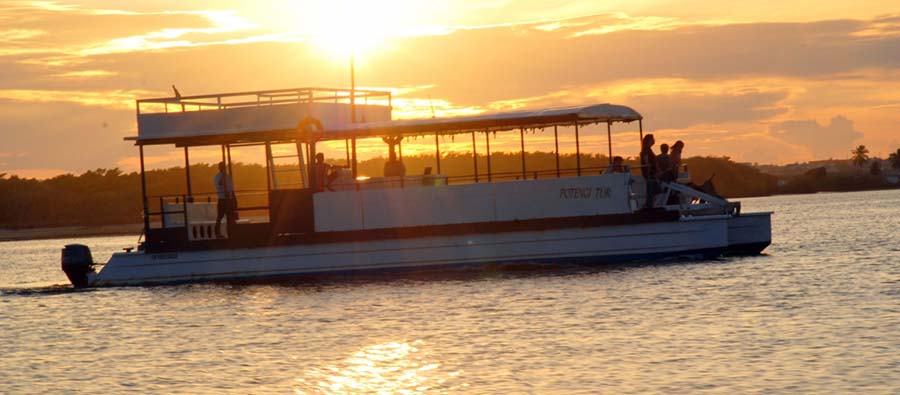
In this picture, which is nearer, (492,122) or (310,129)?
(492,122)

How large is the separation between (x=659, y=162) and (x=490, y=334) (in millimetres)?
10714

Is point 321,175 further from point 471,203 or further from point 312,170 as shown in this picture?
point 471,203

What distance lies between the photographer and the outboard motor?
34.7 m

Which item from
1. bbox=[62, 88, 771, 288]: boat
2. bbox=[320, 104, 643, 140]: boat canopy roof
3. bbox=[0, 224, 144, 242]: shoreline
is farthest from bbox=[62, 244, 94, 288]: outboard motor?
bbox=[0, 224, 144, 242]: shoreline

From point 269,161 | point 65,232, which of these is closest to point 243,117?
point 269,161

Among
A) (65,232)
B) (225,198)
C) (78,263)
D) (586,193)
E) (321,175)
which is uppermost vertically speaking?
(321,175)

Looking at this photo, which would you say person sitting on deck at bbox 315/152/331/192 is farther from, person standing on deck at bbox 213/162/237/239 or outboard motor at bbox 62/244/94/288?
outboard motor at bbox 62/244/94/288

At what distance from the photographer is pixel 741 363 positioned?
58.9 feet

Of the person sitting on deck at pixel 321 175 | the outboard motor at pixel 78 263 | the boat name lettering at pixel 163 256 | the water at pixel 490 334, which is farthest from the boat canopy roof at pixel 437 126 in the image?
the water at pixel 490 334

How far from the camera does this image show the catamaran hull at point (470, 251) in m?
30.0

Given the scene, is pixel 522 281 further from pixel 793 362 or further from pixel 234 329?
pixel 793 362

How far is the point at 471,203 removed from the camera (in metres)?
31.1

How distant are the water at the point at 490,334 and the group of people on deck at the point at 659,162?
216 cm

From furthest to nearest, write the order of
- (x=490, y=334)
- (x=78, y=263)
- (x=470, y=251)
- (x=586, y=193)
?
(x=78, y=263) < (x=470, y=251) < (x=586, y=193) < (x=490, y=334)
